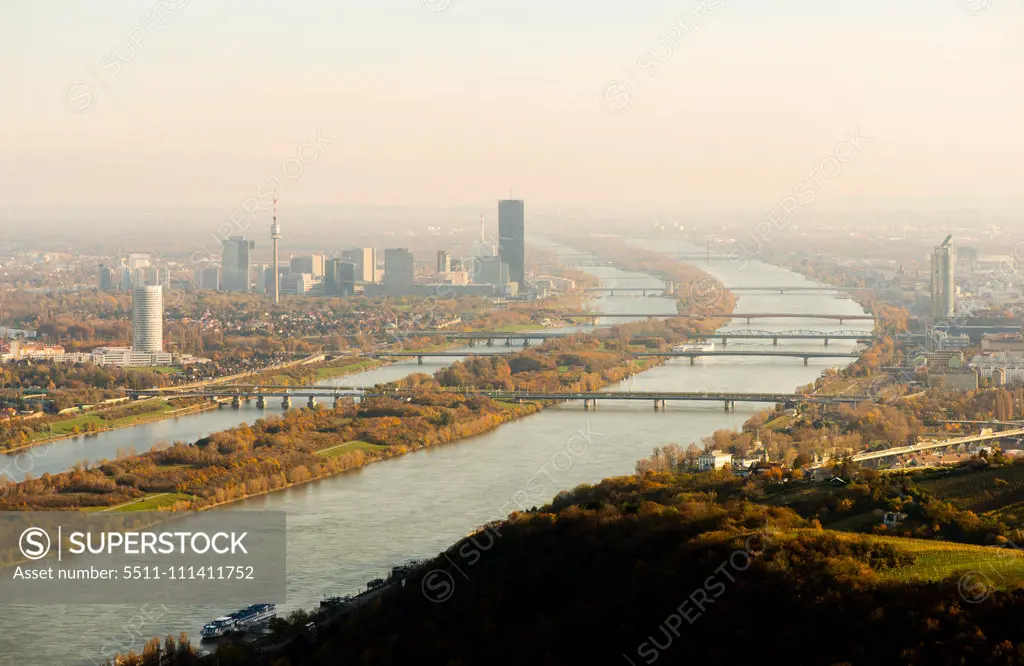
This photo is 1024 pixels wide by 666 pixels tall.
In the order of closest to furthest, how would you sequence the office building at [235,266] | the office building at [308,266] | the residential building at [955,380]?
the residential building at [955,380]
the office building at [235,266]
the office building at [308,266]

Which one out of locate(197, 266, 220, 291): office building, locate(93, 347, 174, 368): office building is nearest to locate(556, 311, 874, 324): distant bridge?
locate(93, 347, 174, 368): office building

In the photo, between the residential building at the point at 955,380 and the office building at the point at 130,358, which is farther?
the office building at the point at 130,358

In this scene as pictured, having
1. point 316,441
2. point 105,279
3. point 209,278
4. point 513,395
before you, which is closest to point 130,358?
point 513,395

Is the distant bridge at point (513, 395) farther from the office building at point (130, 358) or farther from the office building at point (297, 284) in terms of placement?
the office building at point (297, 284)

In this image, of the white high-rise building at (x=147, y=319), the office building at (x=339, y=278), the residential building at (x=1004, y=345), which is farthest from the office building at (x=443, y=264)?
the residential building at (x=1004, y=345)

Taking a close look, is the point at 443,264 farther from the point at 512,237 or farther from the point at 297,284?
the point at 297,284

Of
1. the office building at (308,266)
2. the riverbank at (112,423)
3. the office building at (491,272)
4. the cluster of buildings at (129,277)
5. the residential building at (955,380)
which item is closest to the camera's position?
the riverbank at (112,423)
